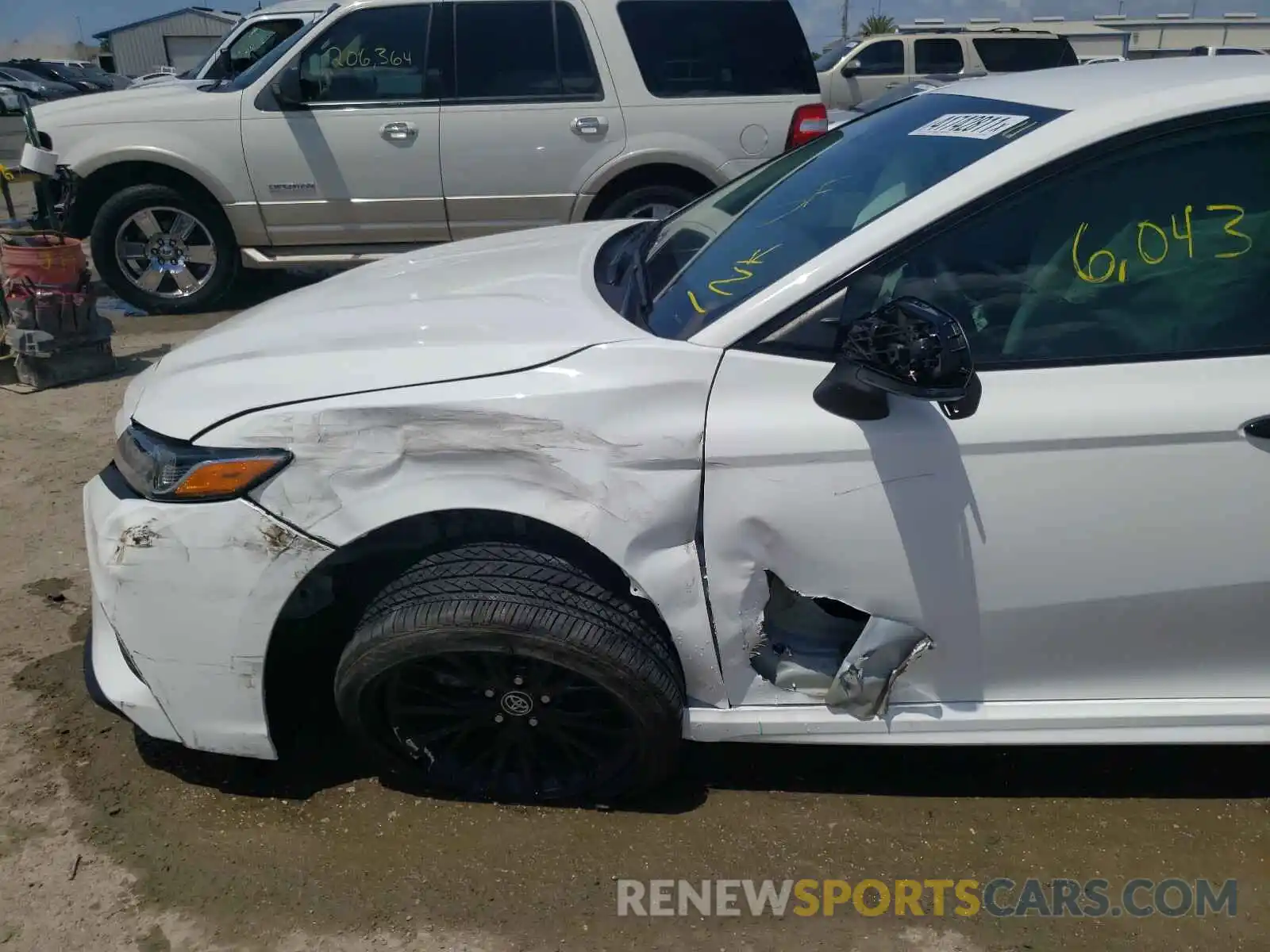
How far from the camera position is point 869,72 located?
17.5m

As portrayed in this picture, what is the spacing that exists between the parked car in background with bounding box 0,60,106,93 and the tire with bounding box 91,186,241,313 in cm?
2650

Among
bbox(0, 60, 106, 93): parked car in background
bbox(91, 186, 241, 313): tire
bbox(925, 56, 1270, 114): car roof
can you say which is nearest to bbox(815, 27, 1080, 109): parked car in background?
bbox(91, 186, 241, 313): tire

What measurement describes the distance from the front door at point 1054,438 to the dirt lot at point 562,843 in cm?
59

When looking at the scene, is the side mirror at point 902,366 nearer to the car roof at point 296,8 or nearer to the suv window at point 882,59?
the car roof at point 296,8

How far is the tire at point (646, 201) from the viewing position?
6586 mm

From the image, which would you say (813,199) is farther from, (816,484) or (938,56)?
(938,56)

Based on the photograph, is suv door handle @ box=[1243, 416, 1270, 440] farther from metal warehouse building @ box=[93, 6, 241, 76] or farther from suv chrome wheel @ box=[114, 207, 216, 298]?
metal warehouse building @ box=[93, 6, 241, 76]

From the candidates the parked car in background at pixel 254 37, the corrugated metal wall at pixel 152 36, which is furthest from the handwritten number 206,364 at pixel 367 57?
the corrugated metal wall at pixel 152 36

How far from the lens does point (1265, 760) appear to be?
8.82ft

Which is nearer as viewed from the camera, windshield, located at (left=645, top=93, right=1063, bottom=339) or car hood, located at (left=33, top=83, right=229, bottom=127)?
windshield, located at (left=645, top=93, right=1063, bottom=339)

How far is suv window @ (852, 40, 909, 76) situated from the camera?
17438 mm

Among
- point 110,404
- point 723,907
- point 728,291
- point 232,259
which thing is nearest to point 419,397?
point 728,291

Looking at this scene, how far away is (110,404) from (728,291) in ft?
13.3

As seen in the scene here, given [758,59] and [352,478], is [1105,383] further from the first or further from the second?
[758,59]
